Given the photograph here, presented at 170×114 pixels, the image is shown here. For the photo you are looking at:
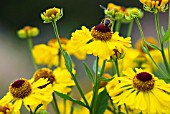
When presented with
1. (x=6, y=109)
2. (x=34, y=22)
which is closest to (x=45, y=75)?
(x=6, y=109)

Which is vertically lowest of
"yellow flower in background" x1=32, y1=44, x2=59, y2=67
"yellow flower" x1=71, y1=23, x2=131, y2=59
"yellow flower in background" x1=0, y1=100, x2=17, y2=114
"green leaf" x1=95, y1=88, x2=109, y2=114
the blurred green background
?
the blurred green background

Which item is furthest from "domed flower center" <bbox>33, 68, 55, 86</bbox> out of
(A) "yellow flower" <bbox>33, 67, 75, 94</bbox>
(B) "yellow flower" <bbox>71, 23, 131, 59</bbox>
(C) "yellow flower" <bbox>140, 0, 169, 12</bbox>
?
(C) "yellow flower" <bbox>140, 0, 169, 12</bbox>

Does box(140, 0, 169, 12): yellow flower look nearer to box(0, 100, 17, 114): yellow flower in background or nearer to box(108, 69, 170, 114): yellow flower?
box(108, 69, 170, 114): yellow flower

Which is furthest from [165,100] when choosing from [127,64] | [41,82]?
[127,64]

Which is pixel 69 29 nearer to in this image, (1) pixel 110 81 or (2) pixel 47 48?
(2) pixel 47 48

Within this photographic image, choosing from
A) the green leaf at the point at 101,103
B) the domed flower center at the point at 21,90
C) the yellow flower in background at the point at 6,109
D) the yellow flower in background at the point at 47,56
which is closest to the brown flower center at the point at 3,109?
the yellow flower in background at the point at 6,109

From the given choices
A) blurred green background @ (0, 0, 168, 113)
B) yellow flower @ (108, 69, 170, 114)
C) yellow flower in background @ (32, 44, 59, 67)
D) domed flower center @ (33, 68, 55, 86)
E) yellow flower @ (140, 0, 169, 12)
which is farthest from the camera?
blurred green background @ (0, 0, 168, 113)
